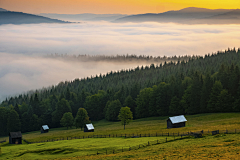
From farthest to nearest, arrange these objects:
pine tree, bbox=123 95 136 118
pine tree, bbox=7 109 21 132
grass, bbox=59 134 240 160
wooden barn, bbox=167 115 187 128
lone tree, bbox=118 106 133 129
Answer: pine tree, bbox=123 95 136 118
pine tree, bbox=7 109 21 132
lone tree, bbox=118 106 133 129
wooden barn, bbox=167 115 187 128
grass, bbox=59 134 240 160

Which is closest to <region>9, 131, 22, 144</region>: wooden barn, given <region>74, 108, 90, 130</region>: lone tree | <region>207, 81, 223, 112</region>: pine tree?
<region>74, 108, 90, 130</region>: lone tree

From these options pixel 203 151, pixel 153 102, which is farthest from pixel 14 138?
pixel 203 151

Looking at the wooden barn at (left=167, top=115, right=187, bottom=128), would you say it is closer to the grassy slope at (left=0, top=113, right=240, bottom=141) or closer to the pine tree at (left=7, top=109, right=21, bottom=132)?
the grassy slope at (left=0, top=113, right=240, bottom=141)

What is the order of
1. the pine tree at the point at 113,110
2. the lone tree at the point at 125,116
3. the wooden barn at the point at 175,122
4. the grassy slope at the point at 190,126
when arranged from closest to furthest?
the grassy slope at the point at 190,126 < the wooden barn at the point at 175,122 < the lone tree at the point at 125,116 < the pine tree at the point at 113,110

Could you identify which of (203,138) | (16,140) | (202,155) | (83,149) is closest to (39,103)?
(16,140)

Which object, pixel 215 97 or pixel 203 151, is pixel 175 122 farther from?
pixel 203 151

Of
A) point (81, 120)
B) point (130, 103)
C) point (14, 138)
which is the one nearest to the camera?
point (14, 138)

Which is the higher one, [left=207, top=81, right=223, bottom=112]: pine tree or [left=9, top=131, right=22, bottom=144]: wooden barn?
[left=207, top=81, right=223, bottom=112]: pine tree

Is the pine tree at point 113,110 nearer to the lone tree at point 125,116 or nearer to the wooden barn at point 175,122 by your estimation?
the lone tree at point 125,116

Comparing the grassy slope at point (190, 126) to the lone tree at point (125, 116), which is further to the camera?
the lone tree at point (125, 116)

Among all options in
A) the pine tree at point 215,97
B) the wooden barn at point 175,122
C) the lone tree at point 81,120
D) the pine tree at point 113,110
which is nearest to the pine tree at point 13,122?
the lone tree at point 81,120

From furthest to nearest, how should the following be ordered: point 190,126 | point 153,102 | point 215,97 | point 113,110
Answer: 1. point 113,110
2. point 153,102
3. point 215,97
4. point 190,126

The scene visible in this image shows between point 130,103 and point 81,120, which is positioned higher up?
point 130,103

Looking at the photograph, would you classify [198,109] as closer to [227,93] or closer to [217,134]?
[227,93]
